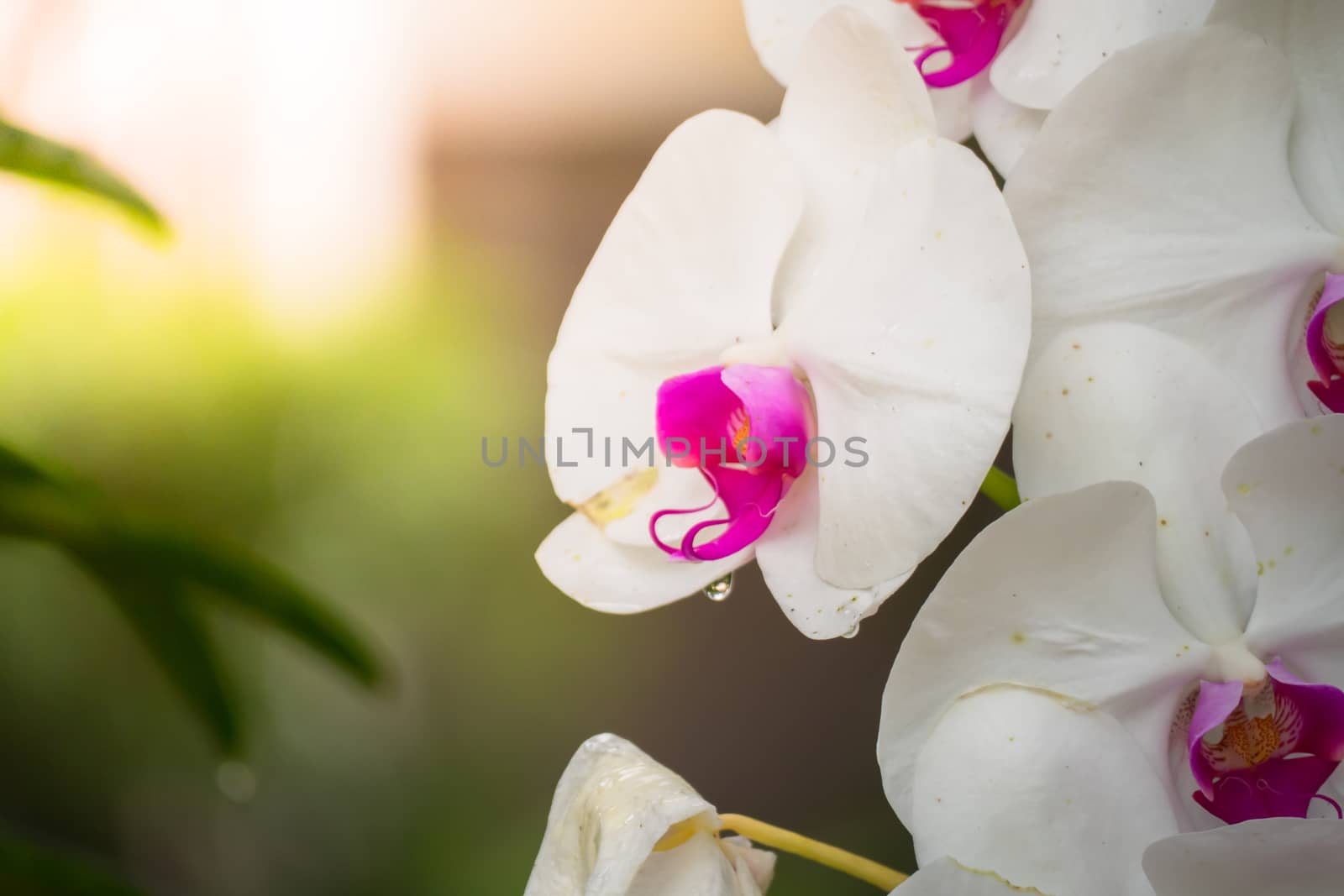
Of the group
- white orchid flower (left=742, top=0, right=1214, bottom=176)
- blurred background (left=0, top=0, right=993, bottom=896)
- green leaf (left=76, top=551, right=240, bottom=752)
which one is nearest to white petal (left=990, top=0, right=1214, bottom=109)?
white orchid flower (left=742, top=0, right=1214, bottom=176)

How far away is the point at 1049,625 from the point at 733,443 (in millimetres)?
109

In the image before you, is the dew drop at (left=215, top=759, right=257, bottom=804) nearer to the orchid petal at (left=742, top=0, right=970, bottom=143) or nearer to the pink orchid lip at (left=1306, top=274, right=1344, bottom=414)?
the orchid petal at (left=742, top=0, right=970, bottom=143)

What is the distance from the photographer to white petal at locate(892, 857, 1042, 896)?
10.7 inches

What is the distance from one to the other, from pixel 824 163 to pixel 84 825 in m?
1.37

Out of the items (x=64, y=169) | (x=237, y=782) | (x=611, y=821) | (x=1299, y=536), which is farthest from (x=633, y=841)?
(x=237, y=782)

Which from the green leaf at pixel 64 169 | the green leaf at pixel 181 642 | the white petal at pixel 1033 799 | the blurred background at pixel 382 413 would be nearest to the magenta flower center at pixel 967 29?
the white petal at pixel 1033 799

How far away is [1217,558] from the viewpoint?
0.33m

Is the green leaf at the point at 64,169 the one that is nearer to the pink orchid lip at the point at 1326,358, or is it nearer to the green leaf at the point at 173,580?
the green leaf at the point at 173,580

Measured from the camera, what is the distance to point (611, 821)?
0.31 metres

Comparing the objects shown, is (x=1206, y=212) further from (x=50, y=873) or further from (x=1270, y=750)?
(x=50, y=873)

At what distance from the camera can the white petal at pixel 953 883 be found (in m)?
0.27

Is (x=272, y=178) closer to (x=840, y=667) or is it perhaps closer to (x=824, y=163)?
(x=840, y=667)

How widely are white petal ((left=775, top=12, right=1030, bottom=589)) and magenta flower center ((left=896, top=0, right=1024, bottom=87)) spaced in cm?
4

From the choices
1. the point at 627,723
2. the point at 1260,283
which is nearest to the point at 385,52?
the point at 627,723
